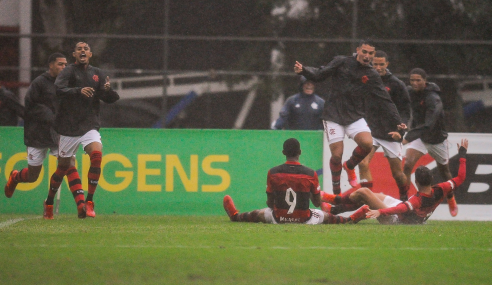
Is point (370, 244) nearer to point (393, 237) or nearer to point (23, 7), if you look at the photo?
point (393, 237)

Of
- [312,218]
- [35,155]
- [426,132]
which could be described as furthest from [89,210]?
[426,132]

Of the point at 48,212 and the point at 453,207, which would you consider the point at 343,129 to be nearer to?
the point at 453,207

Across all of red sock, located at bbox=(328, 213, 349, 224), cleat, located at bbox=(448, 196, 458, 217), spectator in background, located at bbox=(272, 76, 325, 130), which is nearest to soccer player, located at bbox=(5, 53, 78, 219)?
red sock, located at bbox=(328, 213, 349, 224)

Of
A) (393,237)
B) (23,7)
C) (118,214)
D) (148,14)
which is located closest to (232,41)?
(148,14)

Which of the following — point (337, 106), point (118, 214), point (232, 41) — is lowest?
point (118, 214)

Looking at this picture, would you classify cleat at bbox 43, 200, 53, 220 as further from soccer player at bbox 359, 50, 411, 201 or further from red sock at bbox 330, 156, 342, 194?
soccer player at bbox 359, 50, 411, 201

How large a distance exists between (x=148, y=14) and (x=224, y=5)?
5.54 ft

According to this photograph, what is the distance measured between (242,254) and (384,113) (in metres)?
4.92

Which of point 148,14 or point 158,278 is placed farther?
point 148,14

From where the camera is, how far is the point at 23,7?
51.7 feet

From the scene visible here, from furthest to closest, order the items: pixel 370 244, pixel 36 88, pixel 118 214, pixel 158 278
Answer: pixel 118 214, pixel 36 88, pixel 370 244, pixel 158 278

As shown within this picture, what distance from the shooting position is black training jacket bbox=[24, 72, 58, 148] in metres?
10.2

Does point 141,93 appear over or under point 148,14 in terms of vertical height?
under

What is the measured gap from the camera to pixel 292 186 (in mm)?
8312
